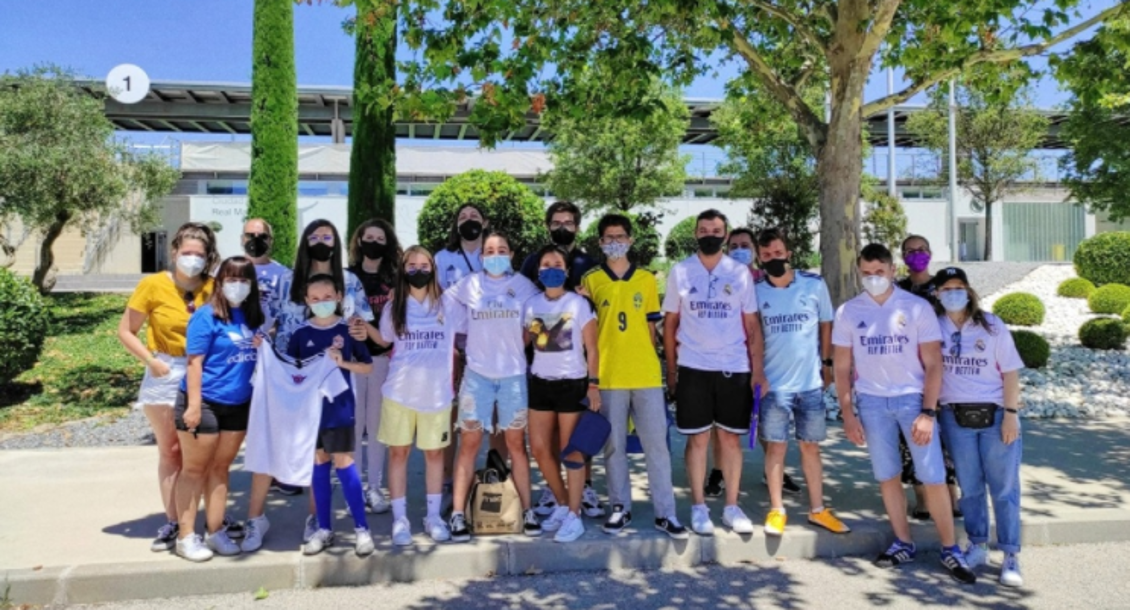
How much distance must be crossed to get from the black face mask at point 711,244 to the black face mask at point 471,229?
1698 mm

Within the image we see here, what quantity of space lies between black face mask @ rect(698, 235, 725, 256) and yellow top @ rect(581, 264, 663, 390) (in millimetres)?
410

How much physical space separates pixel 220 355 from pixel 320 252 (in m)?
0.91

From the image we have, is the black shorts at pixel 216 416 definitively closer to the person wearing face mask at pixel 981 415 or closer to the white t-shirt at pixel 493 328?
the white t-shirt at pixel 493 328

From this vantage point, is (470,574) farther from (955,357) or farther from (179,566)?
(955,357)

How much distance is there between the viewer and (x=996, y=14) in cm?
805

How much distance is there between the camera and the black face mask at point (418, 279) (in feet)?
15.8

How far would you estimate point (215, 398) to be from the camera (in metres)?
4.39

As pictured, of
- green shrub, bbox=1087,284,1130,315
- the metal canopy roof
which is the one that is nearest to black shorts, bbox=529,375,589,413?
green shrub, bbox=1087,284,1130,315

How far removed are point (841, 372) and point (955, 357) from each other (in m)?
0.67

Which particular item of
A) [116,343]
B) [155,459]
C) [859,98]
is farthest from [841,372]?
[116,343]

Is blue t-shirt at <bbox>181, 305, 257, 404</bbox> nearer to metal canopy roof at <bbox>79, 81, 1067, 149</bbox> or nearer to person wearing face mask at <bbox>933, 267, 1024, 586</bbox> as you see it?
person wearing face mask at <bbox>933, 267, 1024, 586</bbox>

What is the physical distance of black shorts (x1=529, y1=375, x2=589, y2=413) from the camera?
482 cm

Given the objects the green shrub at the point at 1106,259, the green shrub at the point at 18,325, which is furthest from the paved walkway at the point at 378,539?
the green shrub at the point at 1106,259

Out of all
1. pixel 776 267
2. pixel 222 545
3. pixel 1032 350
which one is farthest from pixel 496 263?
pixel 1032 350
